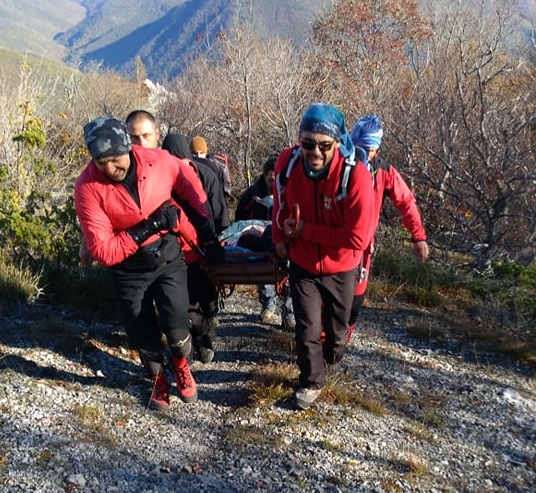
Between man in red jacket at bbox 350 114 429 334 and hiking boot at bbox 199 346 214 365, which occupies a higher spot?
man in red jacket at bbox 350 114 429 334

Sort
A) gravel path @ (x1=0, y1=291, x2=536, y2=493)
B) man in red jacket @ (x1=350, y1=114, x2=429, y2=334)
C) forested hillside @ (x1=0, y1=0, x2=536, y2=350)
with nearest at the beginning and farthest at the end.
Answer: gravel path @ (x1=0, y1=291, x2=536, y2=493)
man in red jacket @ (x1=350, y1=114, x2=429, y2=334)
forested hillside @ (x1=0, y1=0, x2=536, y2=350)

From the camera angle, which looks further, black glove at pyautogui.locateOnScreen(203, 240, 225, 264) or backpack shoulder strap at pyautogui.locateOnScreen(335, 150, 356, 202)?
black glove at pyautogui.locateOnScreen(203, 240, 225, 264)

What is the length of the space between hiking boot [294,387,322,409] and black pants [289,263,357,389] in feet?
0.11

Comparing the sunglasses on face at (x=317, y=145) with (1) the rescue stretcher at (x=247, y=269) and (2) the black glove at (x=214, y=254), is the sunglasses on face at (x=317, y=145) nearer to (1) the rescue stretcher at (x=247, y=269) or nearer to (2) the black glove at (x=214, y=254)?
(1) the rescue stretcher at (x=247, y=269)

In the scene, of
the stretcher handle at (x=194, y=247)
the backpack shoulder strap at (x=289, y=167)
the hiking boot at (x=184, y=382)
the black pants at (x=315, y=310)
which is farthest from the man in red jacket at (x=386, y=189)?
the hiking boot at (x=184, y=382)

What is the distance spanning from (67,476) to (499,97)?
312 inches

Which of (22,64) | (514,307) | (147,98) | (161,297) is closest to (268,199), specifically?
(161,297)

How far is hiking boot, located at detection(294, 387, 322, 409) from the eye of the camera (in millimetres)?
3455

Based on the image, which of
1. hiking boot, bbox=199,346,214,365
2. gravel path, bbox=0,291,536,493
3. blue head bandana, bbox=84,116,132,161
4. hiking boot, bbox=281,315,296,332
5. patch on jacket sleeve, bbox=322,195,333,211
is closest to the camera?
blue head bandana, bbox=84,116,132,161

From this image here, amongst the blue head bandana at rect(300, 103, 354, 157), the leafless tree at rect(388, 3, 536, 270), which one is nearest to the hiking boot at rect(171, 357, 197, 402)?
the blue head bandana at rect(300, 103, 354, 157)

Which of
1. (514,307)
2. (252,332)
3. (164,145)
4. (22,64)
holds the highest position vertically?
(22,64)

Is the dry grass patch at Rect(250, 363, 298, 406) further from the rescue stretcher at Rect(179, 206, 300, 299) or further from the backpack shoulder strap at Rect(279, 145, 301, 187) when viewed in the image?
the backpack shoulder strap at Rect(279, 145, 301, 187)

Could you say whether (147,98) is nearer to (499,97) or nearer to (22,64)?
(22,64)

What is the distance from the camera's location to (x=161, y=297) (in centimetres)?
328
